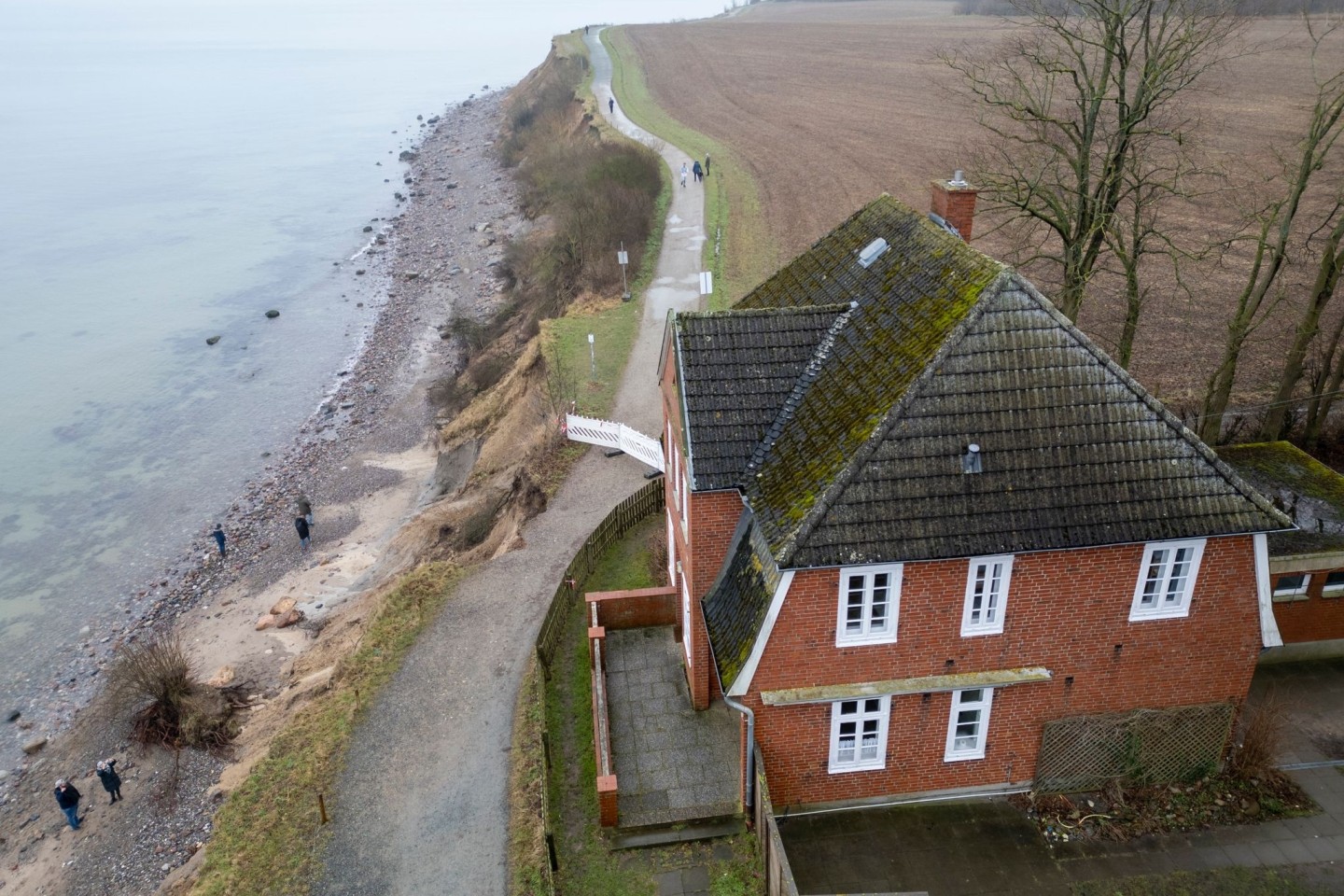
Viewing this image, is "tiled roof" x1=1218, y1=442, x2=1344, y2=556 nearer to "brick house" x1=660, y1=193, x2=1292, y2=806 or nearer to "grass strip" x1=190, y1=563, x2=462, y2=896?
"brick house" x1=660, y1=193, x2=1292, y2=806

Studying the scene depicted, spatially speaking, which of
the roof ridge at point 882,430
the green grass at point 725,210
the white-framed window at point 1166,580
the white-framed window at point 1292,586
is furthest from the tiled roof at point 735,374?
the green grass at point 725,210

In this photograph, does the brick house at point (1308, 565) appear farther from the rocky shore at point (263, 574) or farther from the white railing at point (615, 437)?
the rocky shore at point (263, 574)

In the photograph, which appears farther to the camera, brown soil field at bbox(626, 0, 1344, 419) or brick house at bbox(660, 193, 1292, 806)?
brown soil field at bbox(626, 0, 1344, 419)

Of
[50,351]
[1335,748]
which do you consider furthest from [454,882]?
[50,351]

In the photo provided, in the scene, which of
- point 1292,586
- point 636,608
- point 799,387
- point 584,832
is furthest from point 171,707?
point 1292,586

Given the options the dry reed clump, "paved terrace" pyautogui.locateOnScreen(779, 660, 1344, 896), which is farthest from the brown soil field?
the dry reed clump

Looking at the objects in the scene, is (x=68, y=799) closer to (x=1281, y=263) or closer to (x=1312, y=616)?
(x=1312, y=616)

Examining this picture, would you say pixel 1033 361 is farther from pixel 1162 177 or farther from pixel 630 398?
pixel 1162 177

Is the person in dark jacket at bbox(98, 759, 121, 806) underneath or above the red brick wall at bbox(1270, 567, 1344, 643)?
underneath

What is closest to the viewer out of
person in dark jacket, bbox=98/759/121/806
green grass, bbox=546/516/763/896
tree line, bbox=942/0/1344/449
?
green grass, bbox=546/516/763/896
